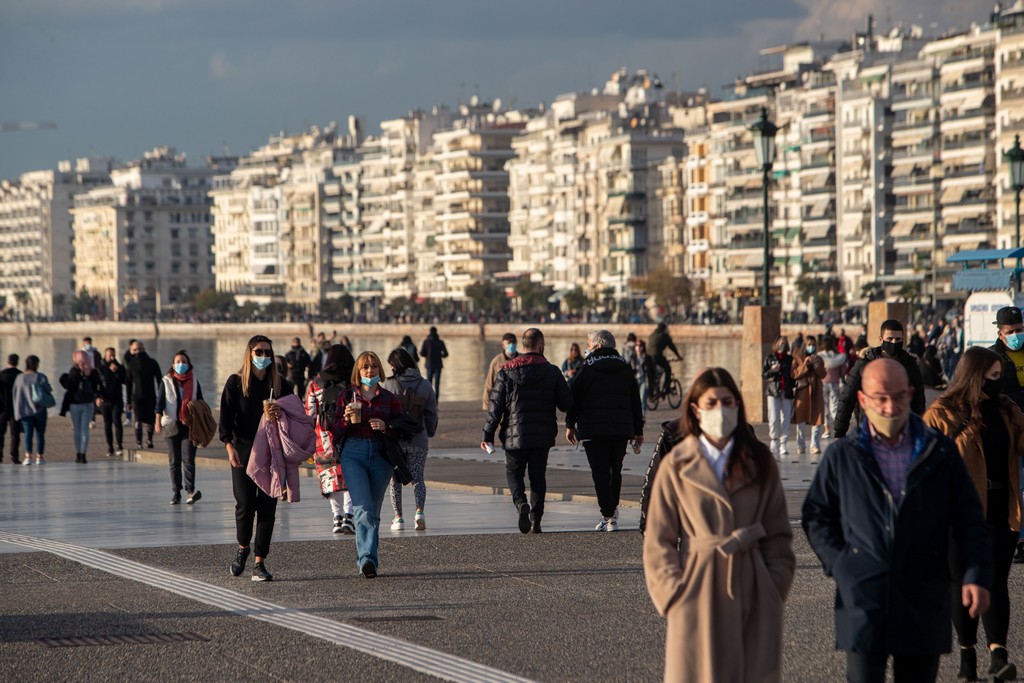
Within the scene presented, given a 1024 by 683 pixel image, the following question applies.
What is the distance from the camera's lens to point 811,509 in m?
6.64

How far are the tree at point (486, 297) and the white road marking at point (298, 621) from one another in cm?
15254

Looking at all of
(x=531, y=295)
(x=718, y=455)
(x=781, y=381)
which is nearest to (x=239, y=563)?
(x=718, y=455)

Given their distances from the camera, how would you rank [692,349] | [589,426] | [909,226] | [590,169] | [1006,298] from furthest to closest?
1. [590,169]
2. [909,226]
3. [692,349]
4. [1006,298]
5. [589,426]

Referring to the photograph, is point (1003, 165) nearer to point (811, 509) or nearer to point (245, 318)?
point (245, 318)

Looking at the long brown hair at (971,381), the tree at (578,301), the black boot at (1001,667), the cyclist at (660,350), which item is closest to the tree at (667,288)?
the tree at (578,301)

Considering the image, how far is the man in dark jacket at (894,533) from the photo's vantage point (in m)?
6.48

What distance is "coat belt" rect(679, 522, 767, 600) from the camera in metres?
6.43

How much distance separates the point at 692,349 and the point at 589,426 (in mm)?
95732

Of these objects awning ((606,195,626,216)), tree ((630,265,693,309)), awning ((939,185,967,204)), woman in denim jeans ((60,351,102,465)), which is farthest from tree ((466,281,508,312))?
woman in denim jeans ((60,351,102,465))

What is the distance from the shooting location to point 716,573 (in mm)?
6449

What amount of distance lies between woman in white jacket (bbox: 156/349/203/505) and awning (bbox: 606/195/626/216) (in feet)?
462

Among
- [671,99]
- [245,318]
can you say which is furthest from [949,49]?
[245,318]

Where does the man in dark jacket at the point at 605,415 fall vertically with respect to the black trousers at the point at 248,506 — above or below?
above

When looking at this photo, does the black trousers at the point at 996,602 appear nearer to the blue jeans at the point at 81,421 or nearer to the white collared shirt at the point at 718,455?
the white collared shirt at the point at 718,455
